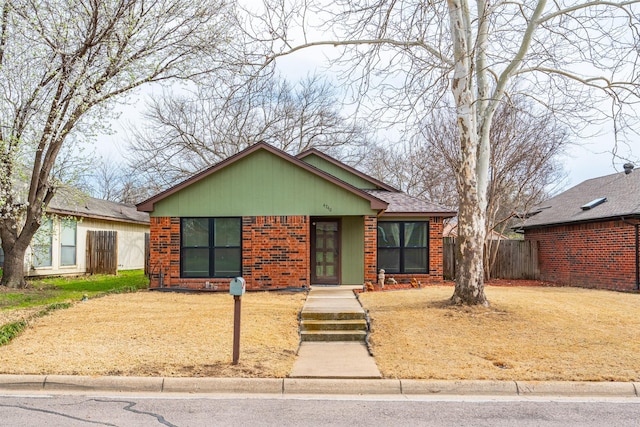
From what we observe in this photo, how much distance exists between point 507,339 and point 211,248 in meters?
9.17

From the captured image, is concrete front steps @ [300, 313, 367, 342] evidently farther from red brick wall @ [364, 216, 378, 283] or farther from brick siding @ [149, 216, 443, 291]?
red brick wall @ [364, 216, 378, 283]

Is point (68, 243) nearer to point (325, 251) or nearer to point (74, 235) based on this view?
point (74, 235)

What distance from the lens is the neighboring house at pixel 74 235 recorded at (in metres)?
17.7

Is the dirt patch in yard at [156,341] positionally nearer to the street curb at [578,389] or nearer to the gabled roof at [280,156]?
the street curb at [578,389]

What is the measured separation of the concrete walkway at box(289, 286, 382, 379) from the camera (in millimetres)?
6391

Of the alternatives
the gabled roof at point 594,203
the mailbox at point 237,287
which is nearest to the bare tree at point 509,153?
the gabled roof at point 594,203

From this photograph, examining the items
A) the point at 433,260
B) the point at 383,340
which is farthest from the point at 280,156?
the point at 383,340

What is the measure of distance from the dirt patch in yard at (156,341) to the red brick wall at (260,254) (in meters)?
2.86

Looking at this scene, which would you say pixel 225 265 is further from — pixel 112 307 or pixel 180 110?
pixel 180 110

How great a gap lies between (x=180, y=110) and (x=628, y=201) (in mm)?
23061

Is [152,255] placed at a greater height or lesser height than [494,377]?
greater

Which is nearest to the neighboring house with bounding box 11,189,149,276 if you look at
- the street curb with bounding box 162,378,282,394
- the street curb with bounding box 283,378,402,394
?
the street curb with bounding box 162,378,282,394

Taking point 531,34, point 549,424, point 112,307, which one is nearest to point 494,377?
point 549,424

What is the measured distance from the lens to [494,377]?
20.2 feet
